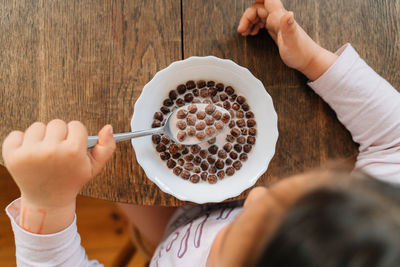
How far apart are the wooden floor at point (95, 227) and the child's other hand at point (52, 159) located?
62cm

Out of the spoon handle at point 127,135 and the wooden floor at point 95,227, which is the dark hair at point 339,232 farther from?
the wooden floor at point 95,227

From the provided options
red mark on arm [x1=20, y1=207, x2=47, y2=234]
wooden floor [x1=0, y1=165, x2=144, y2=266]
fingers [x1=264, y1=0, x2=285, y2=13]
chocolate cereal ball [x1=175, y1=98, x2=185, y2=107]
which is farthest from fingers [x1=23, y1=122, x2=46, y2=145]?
wooden floor [x1=0, y1=165, x2=144, y2=266]

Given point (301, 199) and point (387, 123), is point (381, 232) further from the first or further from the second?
point (387, 123)

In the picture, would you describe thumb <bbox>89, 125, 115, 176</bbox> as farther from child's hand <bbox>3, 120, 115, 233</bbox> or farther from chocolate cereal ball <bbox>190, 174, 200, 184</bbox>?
chocolate cereal ball <bbox>190, 174, 200, 184</bbox>

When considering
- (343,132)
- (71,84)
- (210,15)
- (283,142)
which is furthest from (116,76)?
(343,132)

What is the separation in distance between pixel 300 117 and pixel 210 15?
0.24 m

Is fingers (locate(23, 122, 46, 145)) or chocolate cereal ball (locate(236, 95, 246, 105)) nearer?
fingers (locate(23, 122, 46, 145))

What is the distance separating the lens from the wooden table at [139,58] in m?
0.52

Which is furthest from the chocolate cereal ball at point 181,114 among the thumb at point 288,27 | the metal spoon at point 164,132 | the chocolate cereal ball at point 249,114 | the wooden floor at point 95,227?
the wooden floor at point 95,227

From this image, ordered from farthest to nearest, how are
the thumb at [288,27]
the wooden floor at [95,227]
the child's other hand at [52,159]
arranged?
the wooden floor at [95,227] < the thumb at [288,27] < the child's other hand at [52,159]

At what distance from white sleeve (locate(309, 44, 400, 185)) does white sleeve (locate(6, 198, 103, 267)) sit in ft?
1.55

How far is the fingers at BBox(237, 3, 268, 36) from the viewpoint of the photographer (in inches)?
21.2

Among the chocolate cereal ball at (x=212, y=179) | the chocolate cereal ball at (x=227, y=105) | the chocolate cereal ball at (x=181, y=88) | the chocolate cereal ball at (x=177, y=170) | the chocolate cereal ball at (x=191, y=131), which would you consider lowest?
the chocolate cereal ball at (x=212, y=179)

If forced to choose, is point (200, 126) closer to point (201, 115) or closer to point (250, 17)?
point (201, 115)
